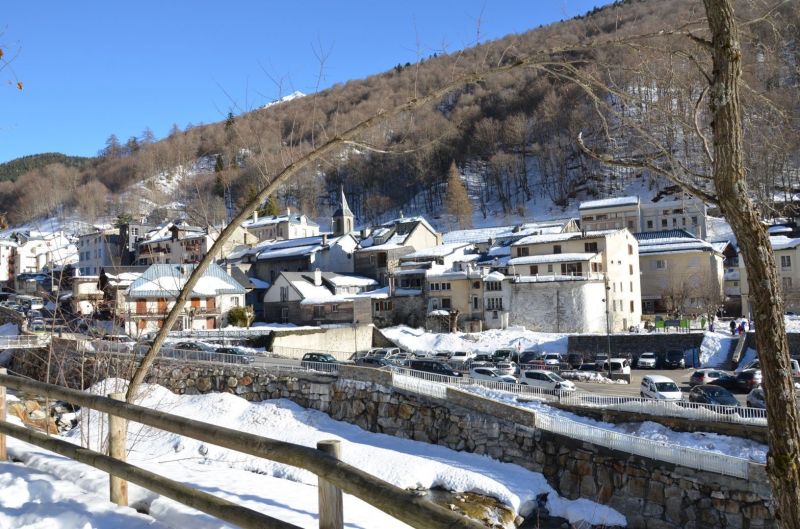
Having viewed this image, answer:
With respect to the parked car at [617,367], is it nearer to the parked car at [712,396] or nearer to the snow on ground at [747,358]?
the snow on ground at [747,358]

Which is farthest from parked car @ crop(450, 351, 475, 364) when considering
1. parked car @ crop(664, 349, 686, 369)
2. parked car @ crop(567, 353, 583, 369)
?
parked car @ crop(664, 349, 686, 369)

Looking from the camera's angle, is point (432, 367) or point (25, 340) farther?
point (25, 340)

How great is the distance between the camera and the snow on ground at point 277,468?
599 cm

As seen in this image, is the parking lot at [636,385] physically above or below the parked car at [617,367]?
below

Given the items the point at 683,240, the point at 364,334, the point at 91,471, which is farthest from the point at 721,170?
the point at 683,240

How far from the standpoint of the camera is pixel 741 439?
61.0 feet

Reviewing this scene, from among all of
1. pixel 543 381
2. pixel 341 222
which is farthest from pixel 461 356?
pixel 341 222

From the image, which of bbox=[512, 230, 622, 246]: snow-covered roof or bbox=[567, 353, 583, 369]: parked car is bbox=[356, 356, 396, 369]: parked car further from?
bbox=[512, 230, 622, 246]: snow-covered roof

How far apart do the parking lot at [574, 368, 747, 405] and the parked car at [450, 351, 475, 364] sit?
27.2 feet

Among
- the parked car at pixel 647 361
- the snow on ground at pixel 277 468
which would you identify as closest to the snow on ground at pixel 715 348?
the parked car at pixel 647 361

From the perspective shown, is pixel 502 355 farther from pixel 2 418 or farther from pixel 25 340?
pixel 2 418

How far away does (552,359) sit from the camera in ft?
135

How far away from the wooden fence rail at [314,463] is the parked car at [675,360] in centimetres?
4047

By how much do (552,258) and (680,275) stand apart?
15533 millimetres
